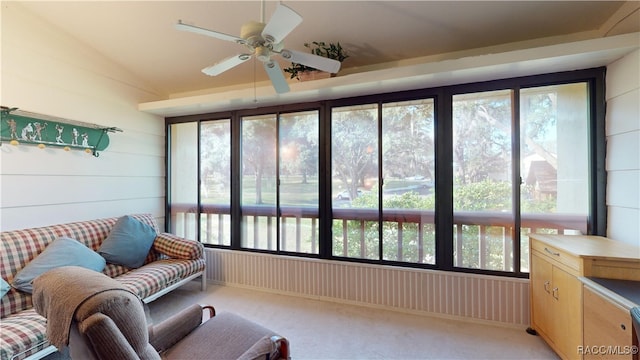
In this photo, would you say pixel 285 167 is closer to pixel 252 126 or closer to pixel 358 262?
pixel 252 126

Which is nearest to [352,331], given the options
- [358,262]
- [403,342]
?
[403,342]

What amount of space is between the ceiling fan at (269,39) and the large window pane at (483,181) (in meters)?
1.64

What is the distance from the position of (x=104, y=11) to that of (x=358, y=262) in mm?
3588

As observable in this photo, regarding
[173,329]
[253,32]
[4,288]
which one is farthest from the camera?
[4,288]

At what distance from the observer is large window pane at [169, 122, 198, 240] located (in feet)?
12.7

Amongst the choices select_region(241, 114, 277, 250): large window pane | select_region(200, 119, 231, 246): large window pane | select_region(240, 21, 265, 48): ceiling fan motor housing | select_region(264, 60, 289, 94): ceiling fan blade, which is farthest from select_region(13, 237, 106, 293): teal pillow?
select_region(240, 21, 265, 48): ceiling fan motor housing

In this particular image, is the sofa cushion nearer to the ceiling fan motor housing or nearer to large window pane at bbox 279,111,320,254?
large window pane at bbox 279,111,320,254

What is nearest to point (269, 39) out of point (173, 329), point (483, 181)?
point (173, 329)

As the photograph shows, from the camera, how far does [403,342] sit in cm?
228

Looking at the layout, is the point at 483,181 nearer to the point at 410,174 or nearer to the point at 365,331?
the point at 410,174

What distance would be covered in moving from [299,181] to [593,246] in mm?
2637

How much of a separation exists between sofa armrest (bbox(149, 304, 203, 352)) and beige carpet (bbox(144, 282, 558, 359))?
2.82ft

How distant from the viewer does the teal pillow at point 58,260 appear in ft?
6.90

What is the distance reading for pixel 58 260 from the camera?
2.28 meters
